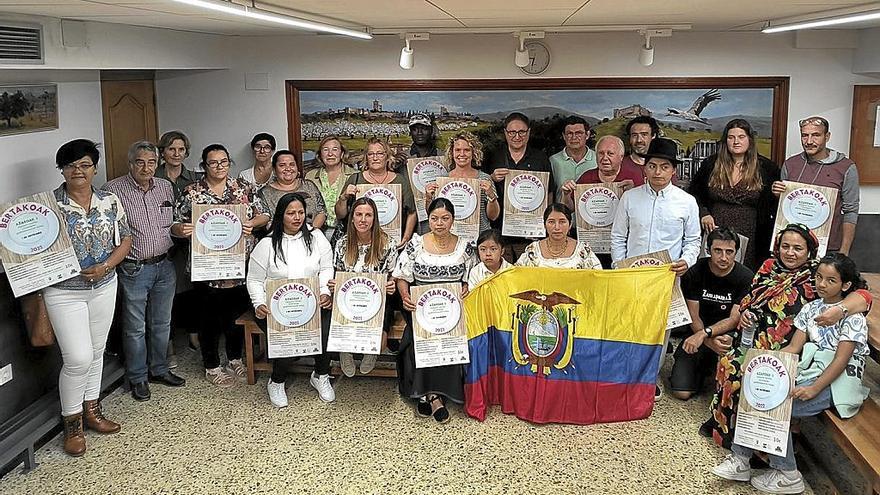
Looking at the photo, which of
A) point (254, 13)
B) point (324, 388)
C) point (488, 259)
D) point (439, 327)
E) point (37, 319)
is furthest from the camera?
point (324, 388)

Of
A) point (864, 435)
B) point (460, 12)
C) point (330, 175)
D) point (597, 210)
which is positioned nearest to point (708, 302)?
point (597, 210)

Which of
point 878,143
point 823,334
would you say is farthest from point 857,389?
point 878,143

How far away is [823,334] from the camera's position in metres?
3.66

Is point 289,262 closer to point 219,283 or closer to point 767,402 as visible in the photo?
point 219,283

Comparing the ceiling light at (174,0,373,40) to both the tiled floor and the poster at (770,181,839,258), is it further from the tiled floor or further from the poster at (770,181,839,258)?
the poster at (770,181,839,258)

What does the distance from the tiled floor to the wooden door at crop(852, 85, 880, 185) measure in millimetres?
2482

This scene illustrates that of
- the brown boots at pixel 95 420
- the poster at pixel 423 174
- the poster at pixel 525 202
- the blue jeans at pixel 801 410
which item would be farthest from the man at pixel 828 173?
the brown boots at pixel 95 420

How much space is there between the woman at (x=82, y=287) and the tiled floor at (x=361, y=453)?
Result: 31 centimetres

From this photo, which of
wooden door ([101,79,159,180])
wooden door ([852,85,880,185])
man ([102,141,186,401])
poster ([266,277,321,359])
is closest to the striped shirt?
man ([102,141,186,401])

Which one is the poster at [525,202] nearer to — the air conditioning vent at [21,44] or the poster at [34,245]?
the poster at [34,245]

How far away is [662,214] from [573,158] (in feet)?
3.70

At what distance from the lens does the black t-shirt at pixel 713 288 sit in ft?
15.1

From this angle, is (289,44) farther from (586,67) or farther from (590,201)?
(590,201)

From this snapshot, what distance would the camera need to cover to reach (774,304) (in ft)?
12.9
